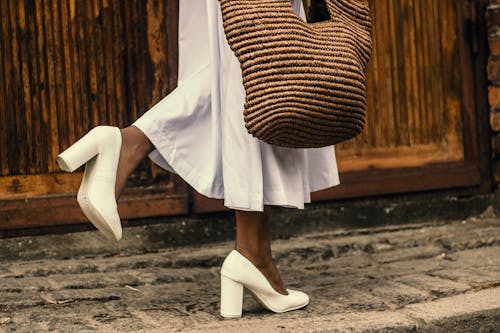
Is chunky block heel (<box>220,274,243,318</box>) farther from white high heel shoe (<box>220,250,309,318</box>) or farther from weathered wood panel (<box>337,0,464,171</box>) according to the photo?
weathered wood panel (<box>337,0,464,171</box>)

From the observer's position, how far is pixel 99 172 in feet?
8.91

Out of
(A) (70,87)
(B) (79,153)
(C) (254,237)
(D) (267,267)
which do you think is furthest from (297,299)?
(A) (70,87)

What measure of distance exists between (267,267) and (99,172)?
62 centimetres

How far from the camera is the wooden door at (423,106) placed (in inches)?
173

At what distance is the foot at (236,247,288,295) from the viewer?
287cm

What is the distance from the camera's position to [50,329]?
2738 millimetres

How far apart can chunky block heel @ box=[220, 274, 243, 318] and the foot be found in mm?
90

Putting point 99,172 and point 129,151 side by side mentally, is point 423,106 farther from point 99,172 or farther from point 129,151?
point 99,172

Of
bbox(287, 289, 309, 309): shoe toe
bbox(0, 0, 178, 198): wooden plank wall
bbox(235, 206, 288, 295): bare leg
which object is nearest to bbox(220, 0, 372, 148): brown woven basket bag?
bbox(235, 206, 288, 295): bare leg

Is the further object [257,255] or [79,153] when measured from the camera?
[257,255]

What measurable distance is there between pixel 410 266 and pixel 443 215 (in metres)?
0.87

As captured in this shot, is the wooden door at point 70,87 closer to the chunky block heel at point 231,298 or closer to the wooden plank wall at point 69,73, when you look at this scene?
the wooden plank wall at point 69,73

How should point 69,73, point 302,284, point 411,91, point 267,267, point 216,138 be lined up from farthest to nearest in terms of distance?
1. point 411,91
2. point 69,73
3. point 302,284
4. point 267,267
5. point 216,138

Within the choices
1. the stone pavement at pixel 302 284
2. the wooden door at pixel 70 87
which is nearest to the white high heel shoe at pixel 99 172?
the stone pavement at pixel 302 284
